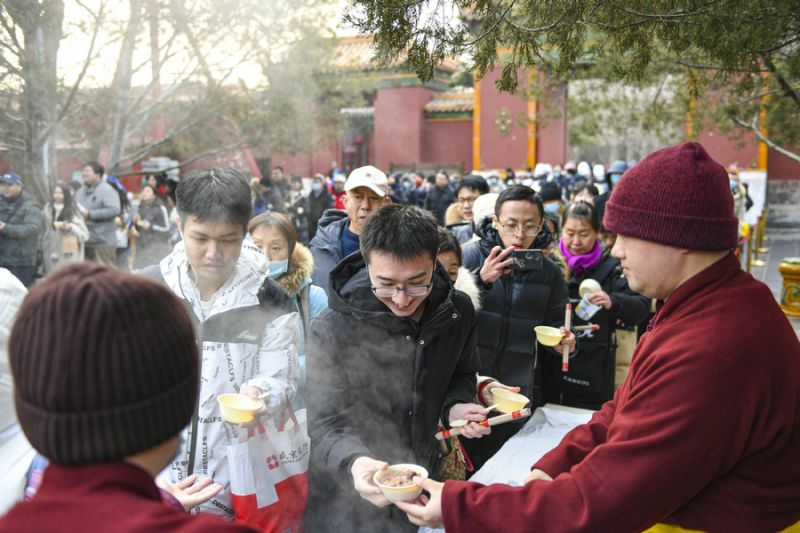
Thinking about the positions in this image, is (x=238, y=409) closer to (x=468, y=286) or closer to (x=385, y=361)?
(x=385, y=361)

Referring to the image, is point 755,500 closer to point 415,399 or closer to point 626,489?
point 626,489

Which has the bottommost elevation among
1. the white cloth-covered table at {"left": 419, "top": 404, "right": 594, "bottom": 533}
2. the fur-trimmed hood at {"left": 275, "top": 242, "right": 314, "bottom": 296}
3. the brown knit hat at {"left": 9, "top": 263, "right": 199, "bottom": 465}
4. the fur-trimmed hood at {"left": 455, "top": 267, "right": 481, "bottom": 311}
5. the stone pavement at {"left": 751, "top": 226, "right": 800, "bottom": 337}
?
the stone pavement at {"left": 751, "top": 226, "right": 800, "bottom": 337}

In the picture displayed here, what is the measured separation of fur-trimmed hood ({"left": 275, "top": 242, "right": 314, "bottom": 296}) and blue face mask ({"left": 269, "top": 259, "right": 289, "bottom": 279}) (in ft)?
0.05

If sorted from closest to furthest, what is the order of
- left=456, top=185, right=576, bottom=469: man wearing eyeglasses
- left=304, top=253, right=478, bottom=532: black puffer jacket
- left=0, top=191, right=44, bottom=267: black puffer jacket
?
left=304, top=253, right=478, bottom=532: black puffer jacket
left=456, top=185, right=576, bottom=469: man wearing eyeglasses
left=0, top=191, right=44, bottom=267: black puffer jacket

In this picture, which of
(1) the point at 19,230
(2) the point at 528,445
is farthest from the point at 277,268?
(1) the point at 19,230

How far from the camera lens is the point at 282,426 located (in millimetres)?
2191

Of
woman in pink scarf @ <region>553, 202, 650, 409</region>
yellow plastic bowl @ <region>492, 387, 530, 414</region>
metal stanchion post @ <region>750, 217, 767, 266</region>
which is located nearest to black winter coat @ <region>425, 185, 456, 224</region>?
metal stanchion post @ <region>750, 217, 767, 266</region>

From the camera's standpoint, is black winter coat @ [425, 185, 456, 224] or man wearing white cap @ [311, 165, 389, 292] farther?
black winter coat @ [425, 185, 456, 224]

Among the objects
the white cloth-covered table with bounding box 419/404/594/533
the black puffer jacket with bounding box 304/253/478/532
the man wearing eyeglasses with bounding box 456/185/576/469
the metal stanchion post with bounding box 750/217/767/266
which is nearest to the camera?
the black puffer jacket with bounding box 304/253/478/532

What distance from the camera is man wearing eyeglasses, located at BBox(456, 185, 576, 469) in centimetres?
346

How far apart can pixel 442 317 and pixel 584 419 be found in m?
1.49

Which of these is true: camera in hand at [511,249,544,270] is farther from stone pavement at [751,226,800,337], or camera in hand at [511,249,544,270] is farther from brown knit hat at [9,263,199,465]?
stone pavement at [751,226,800,337]

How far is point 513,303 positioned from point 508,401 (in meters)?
1.24

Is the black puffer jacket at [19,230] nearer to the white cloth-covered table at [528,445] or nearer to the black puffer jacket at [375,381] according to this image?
the black puffer jacket at [375,381]
